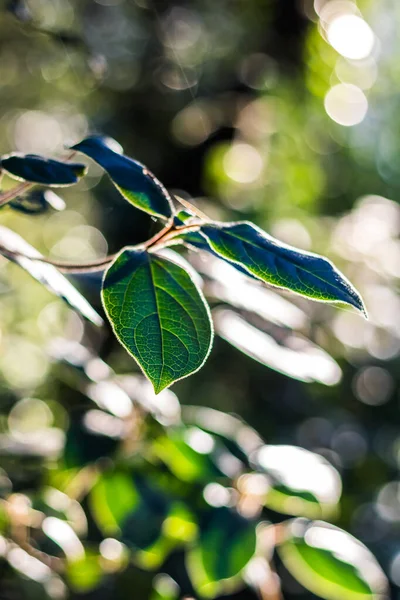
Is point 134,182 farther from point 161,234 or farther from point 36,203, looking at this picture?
point 36,203

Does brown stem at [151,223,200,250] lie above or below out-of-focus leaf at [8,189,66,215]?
above

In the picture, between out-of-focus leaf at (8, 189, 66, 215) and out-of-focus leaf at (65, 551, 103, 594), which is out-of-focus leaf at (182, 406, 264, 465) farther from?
out-of-focus leaf at (8, 189, 66, 215)

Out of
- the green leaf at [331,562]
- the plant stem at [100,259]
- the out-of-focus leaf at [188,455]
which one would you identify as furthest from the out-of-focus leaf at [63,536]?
the plant stem at [100,259]

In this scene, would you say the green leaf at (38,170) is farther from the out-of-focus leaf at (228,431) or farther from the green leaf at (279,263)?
the out-of-focus leaf at (228,431)

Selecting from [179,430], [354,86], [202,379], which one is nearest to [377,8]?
[354,86]

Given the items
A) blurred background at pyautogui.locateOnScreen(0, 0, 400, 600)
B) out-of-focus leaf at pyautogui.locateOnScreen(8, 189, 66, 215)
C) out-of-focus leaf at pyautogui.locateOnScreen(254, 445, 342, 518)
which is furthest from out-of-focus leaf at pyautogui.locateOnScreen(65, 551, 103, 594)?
blurred background at pyautogui.locateOnScreen(0, 0, 400, 600)

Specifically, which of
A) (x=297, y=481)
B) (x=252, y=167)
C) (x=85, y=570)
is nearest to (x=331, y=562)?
(x=297, y=481)
